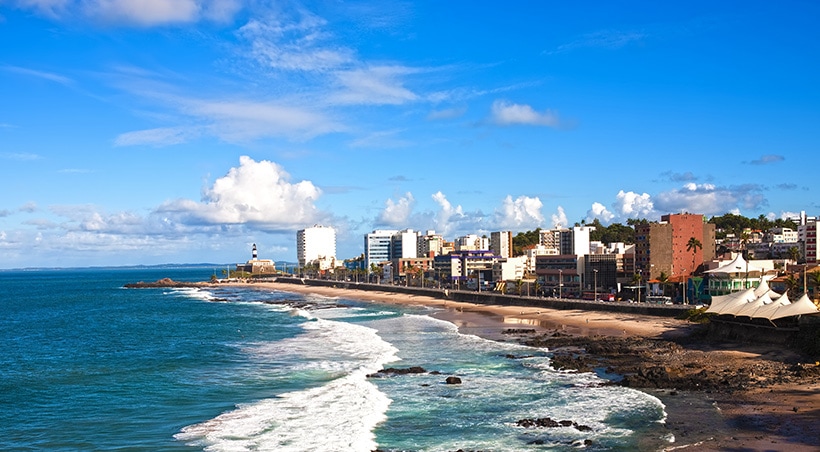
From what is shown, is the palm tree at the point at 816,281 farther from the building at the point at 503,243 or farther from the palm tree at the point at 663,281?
the building at the point at 503,243

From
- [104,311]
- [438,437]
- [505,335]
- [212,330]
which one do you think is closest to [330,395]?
[438,437]

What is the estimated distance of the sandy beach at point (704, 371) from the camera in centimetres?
2530

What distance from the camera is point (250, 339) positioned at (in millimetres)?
63125

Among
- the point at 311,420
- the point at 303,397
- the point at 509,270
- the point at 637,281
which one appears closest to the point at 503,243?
the point at 509,270

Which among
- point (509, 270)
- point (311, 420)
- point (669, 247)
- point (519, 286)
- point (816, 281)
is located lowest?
point (311, 420)

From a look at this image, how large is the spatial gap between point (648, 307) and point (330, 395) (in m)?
48.1

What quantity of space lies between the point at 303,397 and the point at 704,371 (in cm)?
2221

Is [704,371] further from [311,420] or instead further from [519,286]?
[519,286]

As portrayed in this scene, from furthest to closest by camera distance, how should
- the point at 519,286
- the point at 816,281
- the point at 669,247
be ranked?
the point at 519,286, the point at 669,247, the point at 816,281

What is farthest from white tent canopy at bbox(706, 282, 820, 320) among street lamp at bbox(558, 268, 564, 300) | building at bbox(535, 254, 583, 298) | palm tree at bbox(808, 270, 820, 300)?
building at bbox(535, 254, 583, 298)

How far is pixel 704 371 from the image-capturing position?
37.2 metres

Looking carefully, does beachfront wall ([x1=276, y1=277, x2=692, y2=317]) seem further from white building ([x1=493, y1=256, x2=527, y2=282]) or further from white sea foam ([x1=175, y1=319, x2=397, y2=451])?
white sea foam ([x1=175, y1=319, x2=397, y2=451])

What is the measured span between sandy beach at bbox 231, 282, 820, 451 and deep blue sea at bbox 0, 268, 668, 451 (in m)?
1.93

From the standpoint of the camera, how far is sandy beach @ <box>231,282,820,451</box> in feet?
83.0
